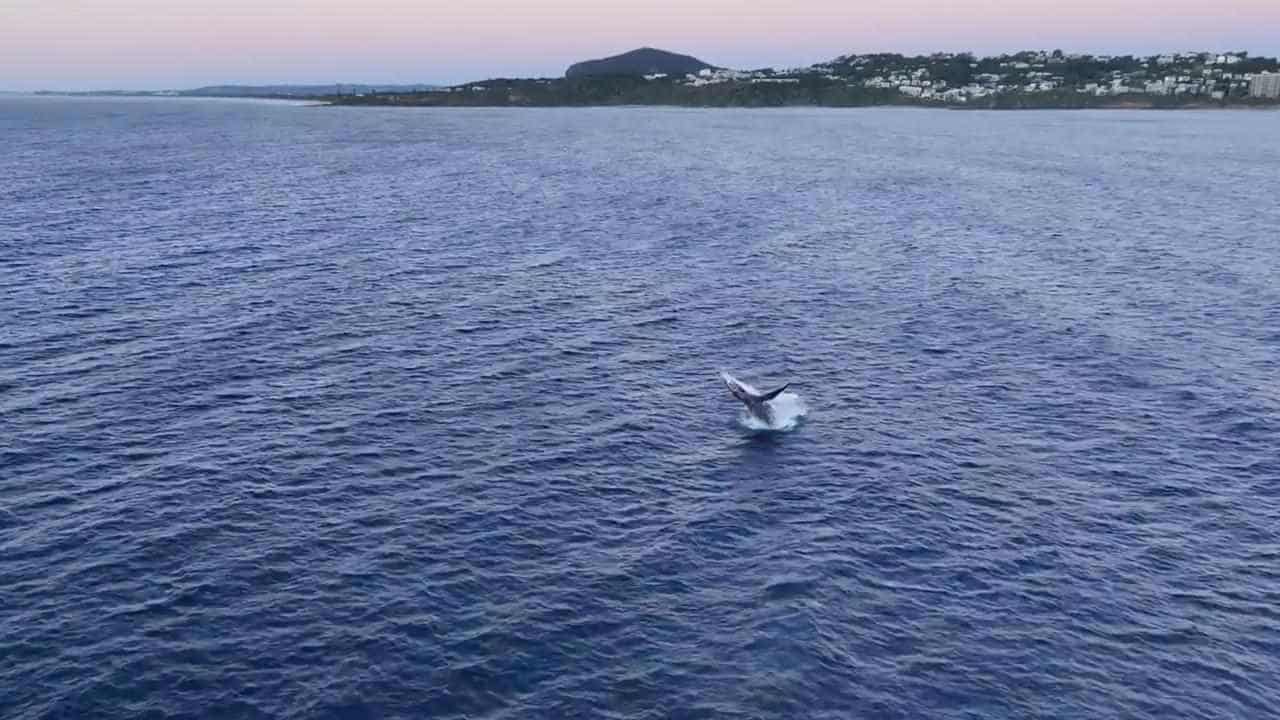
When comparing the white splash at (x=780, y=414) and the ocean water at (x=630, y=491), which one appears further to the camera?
the white splash at (x=780, y=414)

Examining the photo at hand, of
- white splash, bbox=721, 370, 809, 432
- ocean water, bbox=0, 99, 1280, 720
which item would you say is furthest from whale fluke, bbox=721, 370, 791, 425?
ocean water, bbox=0, 99, 1280, 720

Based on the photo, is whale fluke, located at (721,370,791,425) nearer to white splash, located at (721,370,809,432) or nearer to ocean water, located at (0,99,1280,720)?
white splash, located at (721,370,809,432)

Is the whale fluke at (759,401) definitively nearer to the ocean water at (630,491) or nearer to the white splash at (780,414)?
the white splash at (780,414)

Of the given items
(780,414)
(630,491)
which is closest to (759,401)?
(780,414)

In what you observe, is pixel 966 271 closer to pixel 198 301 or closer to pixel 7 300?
pixel 198 301

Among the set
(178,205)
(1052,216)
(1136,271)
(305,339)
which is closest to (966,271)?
(1136,271)

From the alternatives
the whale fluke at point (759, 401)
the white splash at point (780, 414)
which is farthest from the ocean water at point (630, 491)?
the whale fluke at point (759, 401)
